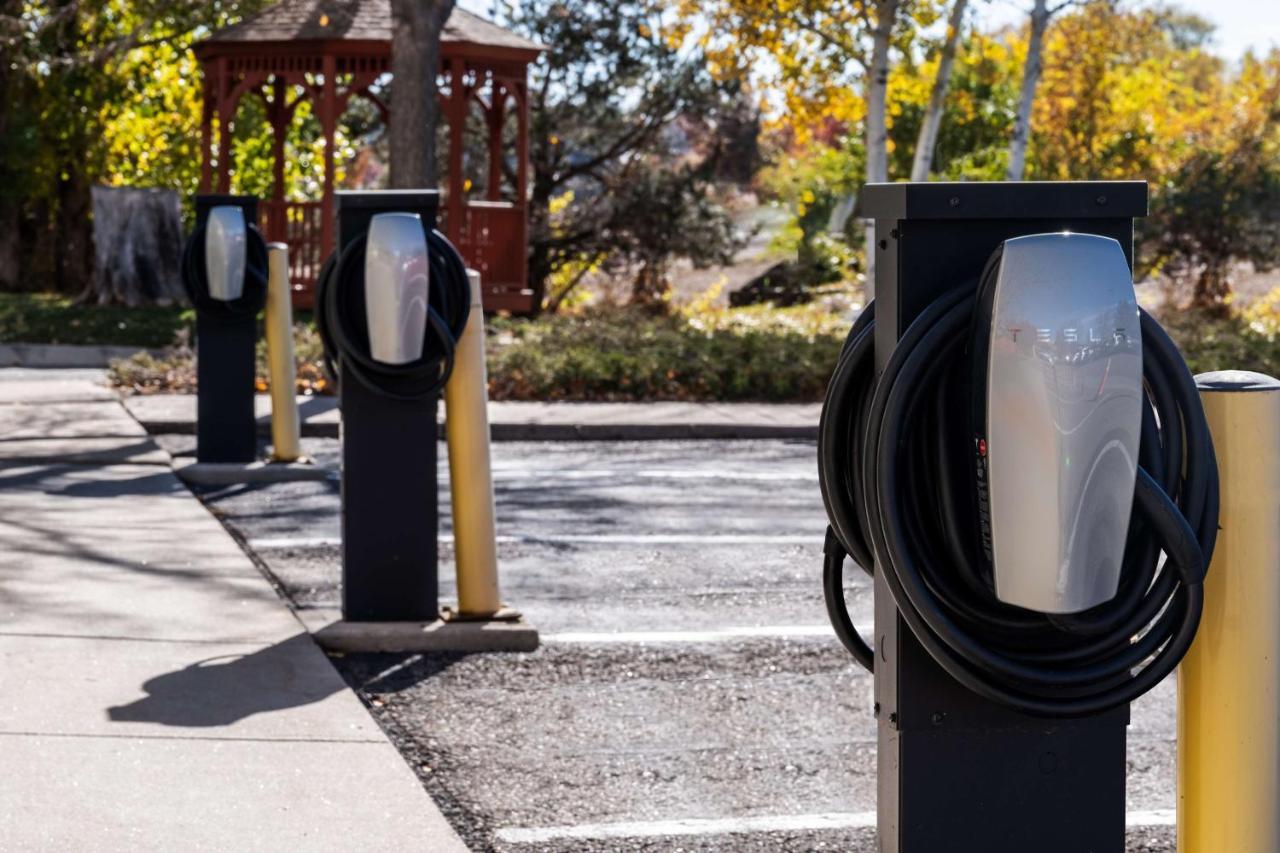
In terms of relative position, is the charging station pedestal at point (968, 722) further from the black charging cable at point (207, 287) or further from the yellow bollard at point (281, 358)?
the yellow bollard at point (281, 358)

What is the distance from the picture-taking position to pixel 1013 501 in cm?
228

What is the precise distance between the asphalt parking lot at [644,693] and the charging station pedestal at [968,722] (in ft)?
5.07

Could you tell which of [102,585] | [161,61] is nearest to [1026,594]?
[102,585]

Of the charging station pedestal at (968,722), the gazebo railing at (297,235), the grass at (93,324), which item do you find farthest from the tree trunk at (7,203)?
the charging station pedestal at (968,722)

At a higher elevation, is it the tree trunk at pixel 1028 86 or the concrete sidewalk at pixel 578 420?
the tree trunk at pixel 1028 86

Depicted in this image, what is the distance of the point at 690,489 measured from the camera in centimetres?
971

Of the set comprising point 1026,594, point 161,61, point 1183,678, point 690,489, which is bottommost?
point 690,489

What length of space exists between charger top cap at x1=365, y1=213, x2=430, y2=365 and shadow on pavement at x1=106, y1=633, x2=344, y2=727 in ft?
3.18

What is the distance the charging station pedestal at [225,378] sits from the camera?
9398 millimetres

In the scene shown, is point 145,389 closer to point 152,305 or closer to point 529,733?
point 152,305

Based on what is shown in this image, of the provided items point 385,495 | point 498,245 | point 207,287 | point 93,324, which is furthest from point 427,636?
point 498,245

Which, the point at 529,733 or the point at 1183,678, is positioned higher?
the point at 1183,678

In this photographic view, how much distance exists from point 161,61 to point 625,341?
42.0 feet

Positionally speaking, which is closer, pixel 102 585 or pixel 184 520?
pixel 102 585
